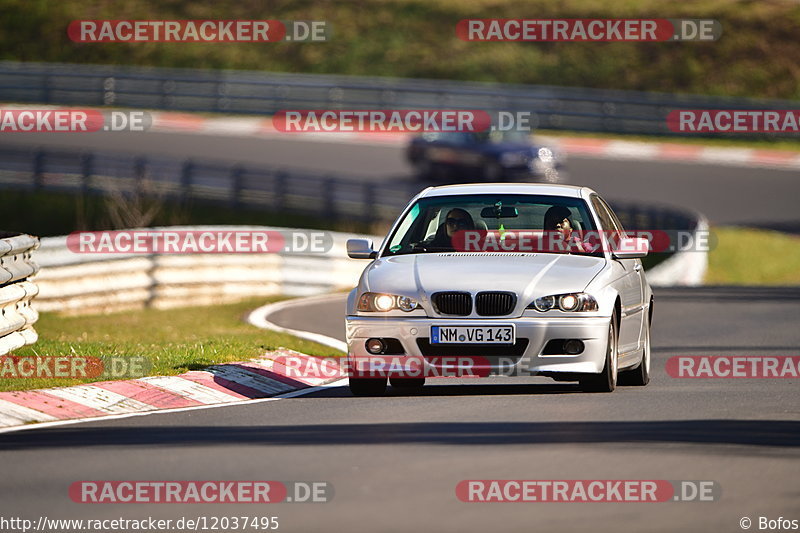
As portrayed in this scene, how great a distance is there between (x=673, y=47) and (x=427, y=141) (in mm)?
17673

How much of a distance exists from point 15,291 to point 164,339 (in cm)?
337

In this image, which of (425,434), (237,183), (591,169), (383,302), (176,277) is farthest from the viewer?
(591,169)

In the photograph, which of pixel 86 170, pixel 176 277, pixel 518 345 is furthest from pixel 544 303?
→ pixel 86 170

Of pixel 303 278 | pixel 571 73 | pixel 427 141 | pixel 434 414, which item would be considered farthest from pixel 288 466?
pixel 571 73

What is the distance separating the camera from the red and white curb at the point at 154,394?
34.8ft

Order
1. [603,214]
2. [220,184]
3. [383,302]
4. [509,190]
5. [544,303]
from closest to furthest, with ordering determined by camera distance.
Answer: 1. [544,303]
2. [383,302]
3. [509,190]
4. [603,214]
5. [220,184]

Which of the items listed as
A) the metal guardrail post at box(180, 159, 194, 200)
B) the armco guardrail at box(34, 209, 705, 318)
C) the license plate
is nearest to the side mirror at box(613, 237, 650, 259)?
the license plate

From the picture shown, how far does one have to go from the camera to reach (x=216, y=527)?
7.26 metres

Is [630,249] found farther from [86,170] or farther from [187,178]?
[86,170]

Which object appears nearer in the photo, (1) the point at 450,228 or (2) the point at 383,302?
(2) the point at 383,302

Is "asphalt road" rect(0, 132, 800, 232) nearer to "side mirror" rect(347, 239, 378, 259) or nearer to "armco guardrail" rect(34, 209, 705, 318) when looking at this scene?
"armco guardrail" rect(34, 209, 705, 318)

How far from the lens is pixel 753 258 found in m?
31.1

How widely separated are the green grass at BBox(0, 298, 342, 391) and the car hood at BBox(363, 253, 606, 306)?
2148 millimetres

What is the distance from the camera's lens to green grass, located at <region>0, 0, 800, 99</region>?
51.6 m
